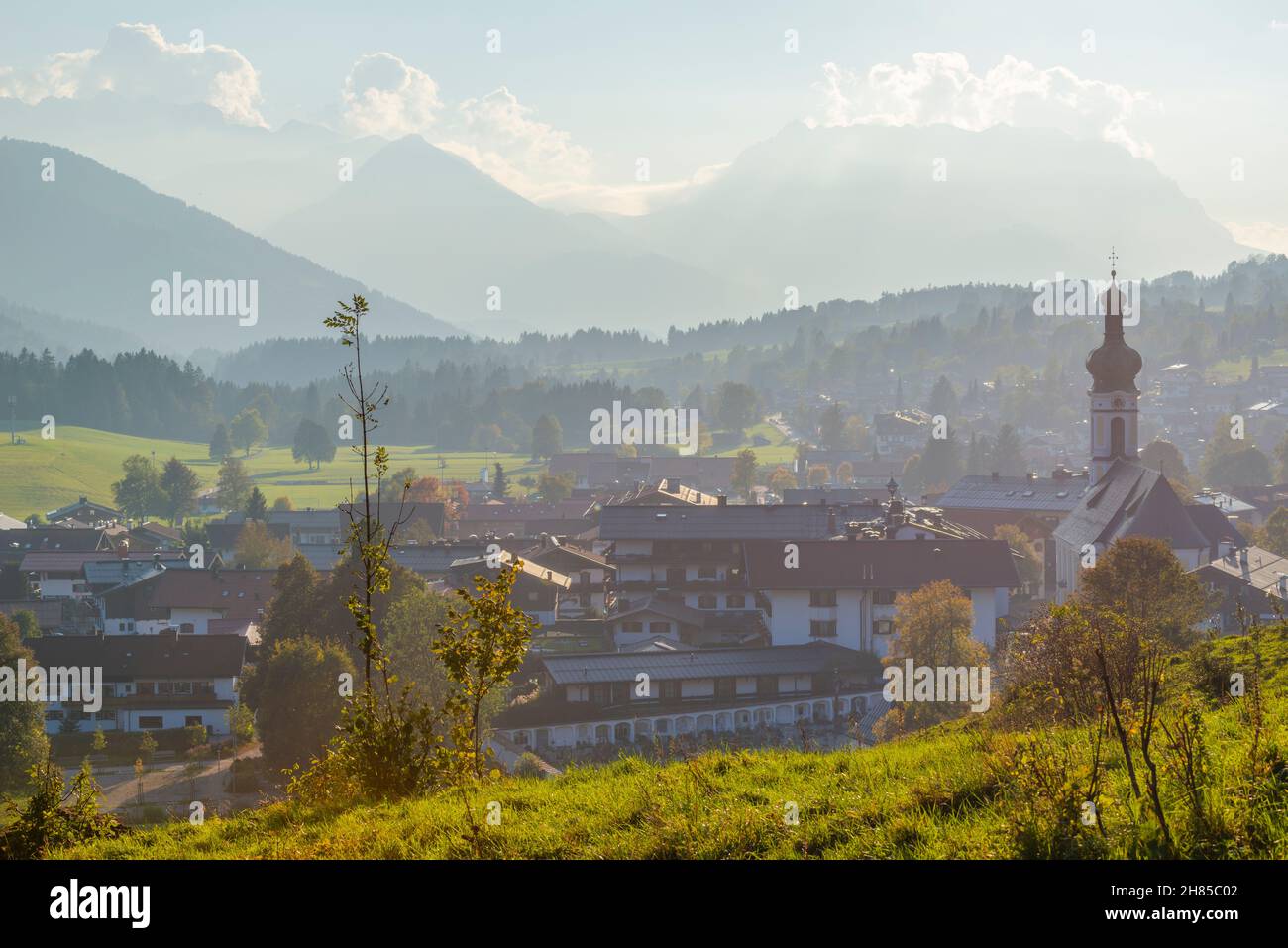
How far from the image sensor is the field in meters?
113

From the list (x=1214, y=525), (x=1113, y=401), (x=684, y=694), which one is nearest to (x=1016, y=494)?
(x=1214, y=525)

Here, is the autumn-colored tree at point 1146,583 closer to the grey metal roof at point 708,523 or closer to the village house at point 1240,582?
the village house at point 1240,582

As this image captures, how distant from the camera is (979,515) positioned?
84438 millimetres

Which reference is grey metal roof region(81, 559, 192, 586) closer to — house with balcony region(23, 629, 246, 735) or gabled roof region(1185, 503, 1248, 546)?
house with balcony region(23, 629, 246, 735)

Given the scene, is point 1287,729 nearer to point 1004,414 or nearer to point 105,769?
point 105,769

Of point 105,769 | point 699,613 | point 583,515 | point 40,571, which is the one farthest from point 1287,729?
point 583,515

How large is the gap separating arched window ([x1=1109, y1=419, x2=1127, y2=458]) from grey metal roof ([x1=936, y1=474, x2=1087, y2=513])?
17126 millimetres

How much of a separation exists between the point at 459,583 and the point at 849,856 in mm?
47868

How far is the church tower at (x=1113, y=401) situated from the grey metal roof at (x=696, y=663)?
92.4ft

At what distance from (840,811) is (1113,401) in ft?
200

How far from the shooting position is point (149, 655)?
42.8 meters

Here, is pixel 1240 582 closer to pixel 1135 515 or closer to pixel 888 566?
pixel 1135 515

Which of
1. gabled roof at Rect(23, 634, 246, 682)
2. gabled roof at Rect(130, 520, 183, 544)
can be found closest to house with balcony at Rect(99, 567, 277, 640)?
gabled roof at Rect(23, 634, 246, 682)

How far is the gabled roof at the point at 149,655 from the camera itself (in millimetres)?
41906
